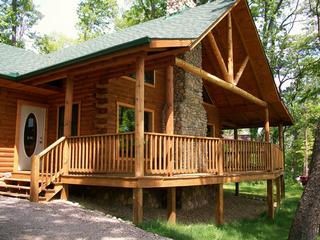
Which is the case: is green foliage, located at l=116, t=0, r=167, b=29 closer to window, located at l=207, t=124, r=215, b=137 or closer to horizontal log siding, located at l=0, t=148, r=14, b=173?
window, located at l=207, t=124, r=215, b=137

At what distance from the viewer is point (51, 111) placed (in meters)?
13.0

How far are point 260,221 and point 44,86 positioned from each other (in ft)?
29.4

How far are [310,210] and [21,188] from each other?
24.3 feet

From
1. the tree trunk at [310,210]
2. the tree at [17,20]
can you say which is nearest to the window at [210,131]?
the tree trunk at [310,210]

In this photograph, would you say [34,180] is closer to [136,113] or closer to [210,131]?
[136,113]

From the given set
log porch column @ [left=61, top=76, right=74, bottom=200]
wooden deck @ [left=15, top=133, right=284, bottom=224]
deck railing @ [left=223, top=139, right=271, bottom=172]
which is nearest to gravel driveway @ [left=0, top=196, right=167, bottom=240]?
wooden deck @ [left=15, top=133, right=284, bottom=224]

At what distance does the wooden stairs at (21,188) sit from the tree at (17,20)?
20.4m

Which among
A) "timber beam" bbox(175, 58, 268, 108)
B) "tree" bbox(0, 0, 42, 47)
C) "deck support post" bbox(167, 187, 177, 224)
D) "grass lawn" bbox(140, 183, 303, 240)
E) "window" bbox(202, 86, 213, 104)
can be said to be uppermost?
"tree" bbox(0, 0, 42, 47)

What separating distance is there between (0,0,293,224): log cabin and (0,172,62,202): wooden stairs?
0.03 metres

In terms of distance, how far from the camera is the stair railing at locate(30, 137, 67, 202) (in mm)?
9297

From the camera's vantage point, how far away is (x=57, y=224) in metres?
7.21

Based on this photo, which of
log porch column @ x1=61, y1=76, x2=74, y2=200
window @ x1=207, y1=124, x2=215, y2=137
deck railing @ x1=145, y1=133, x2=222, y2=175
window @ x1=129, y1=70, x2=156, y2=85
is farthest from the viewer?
window @ x1=207, y1=124, x2=215, y2=137

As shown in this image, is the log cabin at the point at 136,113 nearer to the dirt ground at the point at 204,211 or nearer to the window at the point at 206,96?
the window at the point at 206,96

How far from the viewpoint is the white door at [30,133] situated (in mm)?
12023
